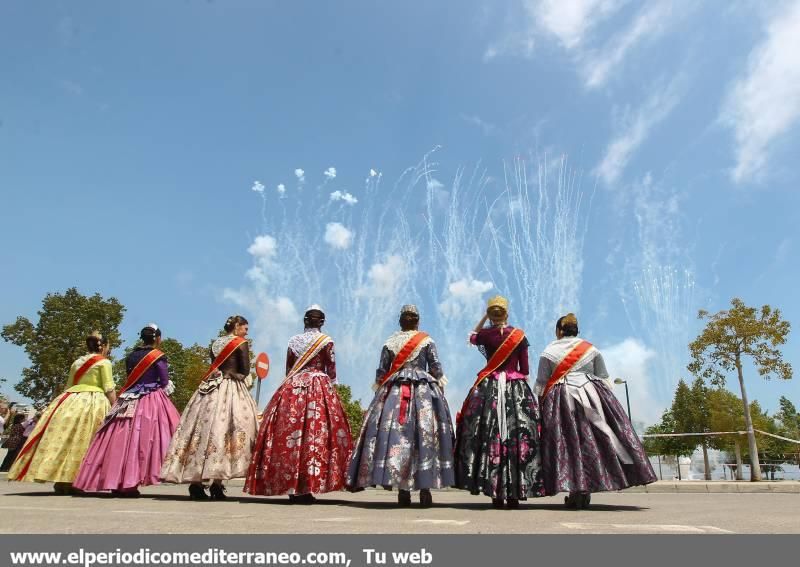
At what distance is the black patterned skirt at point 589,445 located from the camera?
20.3ft

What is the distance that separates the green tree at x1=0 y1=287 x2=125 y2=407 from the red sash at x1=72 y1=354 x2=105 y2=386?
108 ft

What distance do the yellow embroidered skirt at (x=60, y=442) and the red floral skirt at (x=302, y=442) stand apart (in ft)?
9.13

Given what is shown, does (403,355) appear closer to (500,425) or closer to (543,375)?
(500,425)

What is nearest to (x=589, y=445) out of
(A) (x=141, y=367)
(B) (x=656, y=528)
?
(B) (x=656, y=528)

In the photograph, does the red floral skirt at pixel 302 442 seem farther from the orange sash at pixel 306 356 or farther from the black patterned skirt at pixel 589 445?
the black patterned skirt at pixel 589 445

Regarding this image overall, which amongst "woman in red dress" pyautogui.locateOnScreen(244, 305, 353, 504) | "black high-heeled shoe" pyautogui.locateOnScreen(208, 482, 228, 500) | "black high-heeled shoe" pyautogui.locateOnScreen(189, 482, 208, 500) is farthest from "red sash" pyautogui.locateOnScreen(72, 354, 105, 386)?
"woman in red dress" pyautogui.locateOnScreen(244, 305, 353, 504)

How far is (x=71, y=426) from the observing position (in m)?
8.23

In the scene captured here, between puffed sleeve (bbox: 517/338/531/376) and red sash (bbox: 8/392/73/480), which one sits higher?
puffed sleeve (bbox: 517/338/531/376)

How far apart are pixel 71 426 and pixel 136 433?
118 centimetres

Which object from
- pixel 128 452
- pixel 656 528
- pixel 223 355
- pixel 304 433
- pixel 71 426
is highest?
pixel 223 355

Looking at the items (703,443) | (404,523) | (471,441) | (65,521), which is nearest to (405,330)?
(471,441)

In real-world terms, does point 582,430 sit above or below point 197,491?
above

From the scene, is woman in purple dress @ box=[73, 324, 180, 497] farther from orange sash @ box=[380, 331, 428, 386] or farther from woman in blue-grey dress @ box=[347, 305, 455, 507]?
orange sash @ box=[380, 331, 428, 386]

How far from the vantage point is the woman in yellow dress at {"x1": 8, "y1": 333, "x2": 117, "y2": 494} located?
26.3ft
